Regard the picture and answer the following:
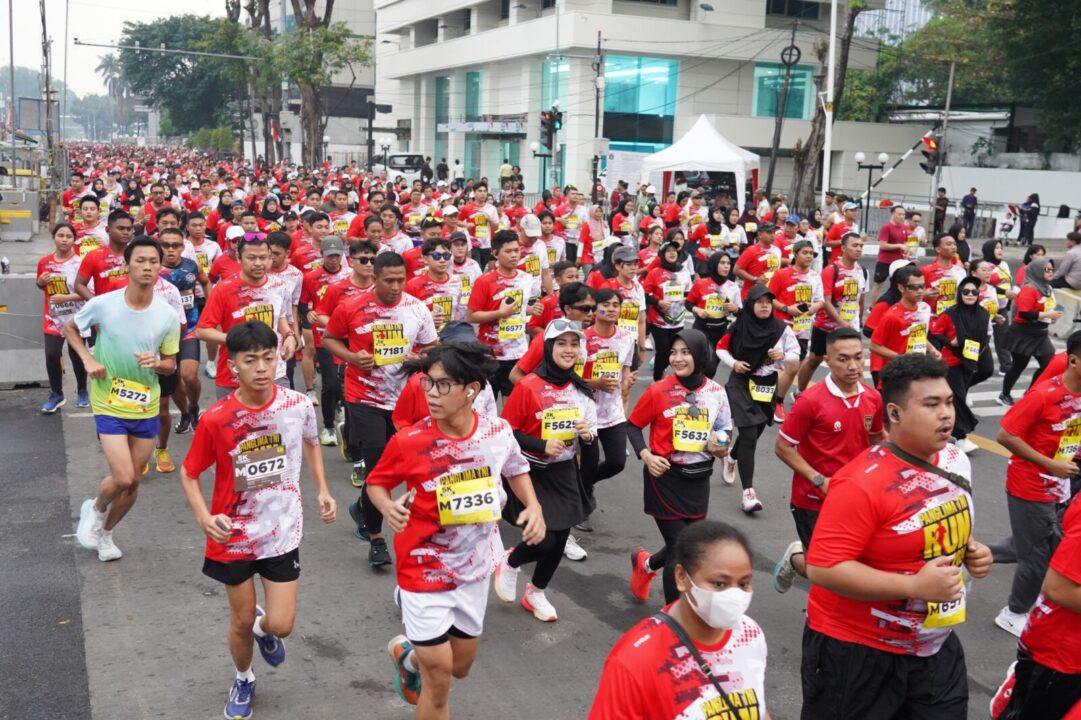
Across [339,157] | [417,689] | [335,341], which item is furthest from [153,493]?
[339,157]

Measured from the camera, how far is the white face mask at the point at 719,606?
123 inches

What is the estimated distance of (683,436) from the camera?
647cm

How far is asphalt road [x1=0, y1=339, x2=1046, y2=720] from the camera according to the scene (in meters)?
5.56

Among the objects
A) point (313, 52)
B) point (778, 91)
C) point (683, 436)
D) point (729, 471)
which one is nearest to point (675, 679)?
point (683, 436)

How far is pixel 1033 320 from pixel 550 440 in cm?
784

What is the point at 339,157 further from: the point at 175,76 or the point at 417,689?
the point at 417,689

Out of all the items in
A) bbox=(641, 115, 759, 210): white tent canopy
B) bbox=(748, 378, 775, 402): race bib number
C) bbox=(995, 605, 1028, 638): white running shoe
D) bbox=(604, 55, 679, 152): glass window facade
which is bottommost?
bbox=(995, 605, 1028, 638): white running shoe

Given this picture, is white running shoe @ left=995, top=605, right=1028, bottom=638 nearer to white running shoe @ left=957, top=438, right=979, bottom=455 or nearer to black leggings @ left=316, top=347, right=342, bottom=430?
white running shoe @ left=957, top=438, right=979, bottom=455

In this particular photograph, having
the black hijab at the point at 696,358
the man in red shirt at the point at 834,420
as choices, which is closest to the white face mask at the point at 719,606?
the man in red shirt at the point at 834,420

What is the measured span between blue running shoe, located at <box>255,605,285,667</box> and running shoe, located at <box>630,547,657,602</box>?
90.5 inches

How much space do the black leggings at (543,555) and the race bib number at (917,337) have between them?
4.42m

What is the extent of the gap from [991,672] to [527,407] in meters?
3.00

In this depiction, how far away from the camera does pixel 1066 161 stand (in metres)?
44.5

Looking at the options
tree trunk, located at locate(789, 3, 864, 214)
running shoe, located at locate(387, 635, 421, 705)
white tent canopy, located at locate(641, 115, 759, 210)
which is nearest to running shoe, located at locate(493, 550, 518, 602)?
running shoe, located at locate(387, 635, 421, 705)
